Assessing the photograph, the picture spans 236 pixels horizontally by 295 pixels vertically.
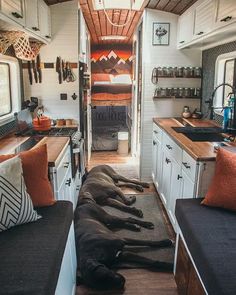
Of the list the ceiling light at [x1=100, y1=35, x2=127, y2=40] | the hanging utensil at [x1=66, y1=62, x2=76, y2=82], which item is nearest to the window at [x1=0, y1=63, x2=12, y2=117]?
the hanging utensil at [x1=66, y1=62, x2=76, y2=82]

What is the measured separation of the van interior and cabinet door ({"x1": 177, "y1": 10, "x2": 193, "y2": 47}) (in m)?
0.01

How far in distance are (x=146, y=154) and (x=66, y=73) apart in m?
1.55

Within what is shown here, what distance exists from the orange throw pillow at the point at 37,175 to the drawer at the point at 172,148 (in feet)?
3.98

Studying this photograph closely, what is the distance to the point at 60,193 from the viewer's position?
217cm

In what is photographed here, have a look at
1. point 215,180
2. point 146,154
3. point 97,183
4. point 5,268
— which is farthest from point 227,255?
point 146,154

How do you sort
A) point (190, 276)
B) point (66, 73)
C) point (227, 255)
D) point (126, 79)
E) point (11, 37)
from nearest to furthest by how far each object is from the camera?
1. point (227, 255)
2. point (190, 276)
3. point (11, 37)
4. point (66, 73)
5. point (126, 79)

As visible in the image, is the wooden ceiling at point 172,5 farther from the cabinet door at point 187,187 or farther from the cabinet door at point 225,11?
the cabinet door at point 187,187

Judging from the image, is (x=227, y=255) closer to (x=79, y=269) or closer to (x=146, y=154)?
(x=79, y=269)

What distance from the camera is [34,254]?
130cm

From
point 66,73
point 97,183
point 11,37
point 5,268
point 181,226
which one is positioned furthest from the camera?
point 66,73

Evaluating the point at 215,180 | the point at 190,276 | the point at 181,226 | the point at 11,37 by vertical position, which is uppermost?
the point at 11,37

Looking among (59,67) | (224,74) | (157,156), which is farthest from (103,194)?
(224,74)

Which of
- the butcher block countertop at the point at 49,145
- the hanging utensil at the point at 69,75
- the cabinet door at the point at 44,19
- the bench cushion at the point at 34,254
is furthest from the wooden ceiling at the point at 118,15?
the bench cushion at the point at 34,254

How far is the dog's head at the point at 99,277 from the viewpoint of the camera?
1.96 m
